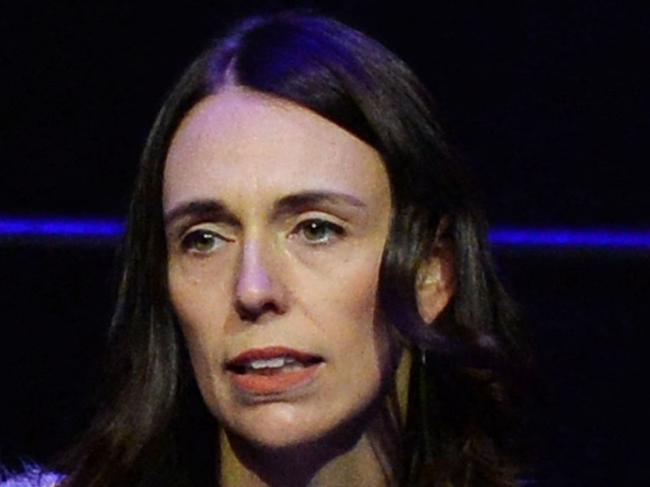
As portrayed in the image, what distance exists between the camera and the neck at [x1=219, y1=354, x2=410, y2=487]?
5.59 ft

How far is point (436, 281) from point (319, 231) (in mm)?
170

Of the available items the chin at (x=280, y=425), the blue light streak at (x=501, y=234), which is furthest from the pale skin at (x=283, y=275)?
the blue light streak at (x=501, y=234)

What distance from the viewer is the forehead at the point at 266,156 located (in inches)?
66.4

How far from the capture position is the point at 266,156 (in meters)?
1.69

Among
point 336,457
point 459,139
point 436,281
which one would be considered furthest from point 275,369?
point 459,139

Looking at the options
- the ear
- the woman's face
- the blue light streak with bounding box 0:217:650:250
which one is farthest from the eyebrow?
the blue light streak with bounding box 0:217:650:250

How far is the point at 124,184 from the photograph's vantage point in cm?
229

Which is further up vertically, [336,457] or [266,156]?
[266,156]

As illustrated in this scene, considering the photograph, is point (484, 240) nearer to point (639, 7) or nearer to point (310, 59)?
point (310, 59)

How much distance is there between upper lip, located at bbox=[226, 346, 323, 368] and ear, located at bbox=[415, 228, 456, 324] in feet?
0.57

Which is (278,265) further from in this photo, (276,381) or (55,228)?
(55,228)

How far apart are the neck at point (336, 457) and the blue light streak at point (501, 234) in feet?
1.53

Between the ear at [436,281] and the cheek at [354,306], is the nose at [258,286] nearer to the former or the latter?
the cheek at [354,306]

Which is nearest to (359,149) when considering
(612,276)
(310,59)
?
(310,59)
